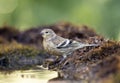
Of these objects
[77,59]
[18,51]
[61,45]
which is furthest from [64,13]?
[77,59]

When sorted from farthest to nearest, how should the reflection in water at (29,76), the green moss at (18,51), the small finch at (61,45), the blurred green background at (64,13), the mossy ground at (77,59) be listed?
the blurred green background at (64,13)
the green moss at (18,51)
the small finch at (61,45)
the reflection in water at (29,76)
the mossy ground at (77,59)

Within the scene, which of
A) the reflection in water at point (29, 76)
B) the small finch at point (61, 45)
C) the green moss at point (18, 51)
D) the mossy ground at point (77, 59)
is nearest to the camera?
the mossy ground at point (77, 59)

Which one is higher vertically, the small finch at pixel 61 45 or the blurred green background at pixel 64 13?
the blurred green background at pixel 64 13

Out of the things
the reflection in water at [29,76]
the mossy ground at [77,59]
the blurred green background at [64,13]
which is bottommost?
the reflection in water at [29,76]

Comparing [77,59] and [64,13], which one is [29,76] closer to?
[77,59]

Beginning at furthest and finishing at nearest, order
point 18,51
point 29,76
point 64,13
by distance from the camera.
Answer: point 64,13, point 18,51, point 29,76

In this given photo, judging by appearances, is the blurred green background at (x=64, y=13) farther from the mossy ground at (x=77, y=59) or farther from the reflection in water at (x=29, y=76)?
the reflection in water at (x=29, y=76)

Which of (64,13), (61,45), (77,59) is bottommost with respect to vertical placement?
(77,59)

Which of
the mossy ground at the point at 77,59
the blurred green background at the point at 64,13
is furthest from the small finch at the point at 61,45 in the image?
the blurred green background at the point at 64,13
